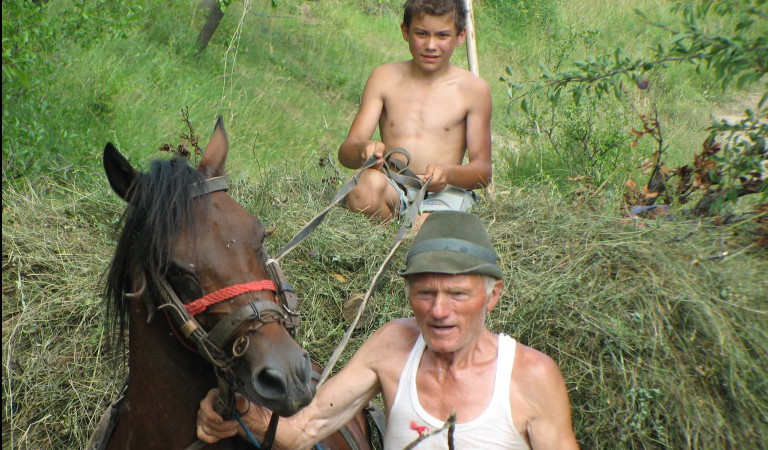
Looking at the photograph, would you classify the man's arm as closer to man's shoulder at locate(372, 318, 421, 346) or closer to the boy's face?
man's shoulder at locate(372, 318, 421, 346)

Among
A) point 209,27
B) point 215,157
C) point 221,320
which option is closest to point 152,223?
point 221,320

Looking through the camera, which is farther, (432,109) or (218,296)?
(432,109)

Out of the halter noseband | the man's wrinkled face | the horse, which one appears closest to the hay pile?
the horse

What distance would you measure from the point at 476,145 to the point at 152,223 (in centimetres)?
316

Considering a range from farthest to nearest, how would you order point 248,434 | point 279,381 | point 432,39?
point 432,39 < point 248,434 < point 279,381

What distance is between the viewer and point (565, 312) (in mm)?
3742

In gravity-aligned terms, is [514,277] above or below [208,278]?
below

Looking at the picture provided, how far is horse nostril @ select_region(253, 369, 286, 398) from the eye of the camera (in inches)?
91.4

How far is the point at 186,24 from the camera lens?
10609 millimetres

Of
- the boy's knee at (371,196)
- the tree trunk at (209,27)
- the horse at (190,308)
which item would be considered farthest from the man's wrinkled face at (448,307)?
the tree trunk at (209,27)

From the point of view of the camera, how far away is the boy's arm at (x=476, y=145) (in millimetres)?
4973

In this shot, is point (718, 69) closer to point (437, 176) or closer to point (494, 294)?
point (494, 294)

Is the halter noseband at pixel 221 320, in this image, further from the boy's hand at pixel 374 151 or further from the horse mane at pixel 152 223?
the boy's hand at pixel 374 151

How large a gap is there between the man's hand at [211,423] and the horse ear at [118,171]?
2.19 ft
